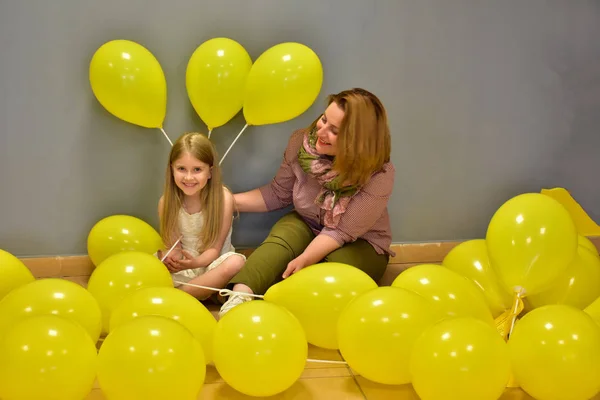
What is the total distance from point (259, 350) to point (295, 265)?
68 cm

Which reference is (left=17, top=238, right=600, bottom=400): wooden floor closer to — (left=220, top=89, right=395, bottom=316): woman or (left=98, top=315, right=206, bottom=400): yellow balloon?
(left=98, top=315, right=206, bottom=400): yellow balloon

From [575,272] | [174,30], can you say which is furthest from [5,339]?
[575,272]

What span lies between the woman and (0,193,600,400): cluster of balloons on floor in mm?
375

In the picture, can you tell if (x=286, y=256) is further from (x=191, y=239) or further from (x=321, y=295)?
(x=321, y=295)

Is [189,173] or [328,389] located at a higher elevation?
[189,173]

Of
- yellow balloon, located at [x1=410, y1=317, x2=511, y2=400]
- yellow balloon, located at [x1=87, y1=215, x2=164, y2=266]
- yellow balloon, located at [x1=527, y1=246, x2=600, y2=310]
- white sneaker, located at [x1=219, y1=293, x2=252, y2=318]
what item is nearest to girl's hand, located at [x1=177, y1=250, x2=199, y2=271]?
yellow balloon, located at [x1=87, y1=215, x2=164, y2=266]

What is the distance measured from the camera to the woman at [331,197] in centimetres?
225

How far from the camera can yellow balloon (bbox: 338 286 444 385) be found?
5.51 feet

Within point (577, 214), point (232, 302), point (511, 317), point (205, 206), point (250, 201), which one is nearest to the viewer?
point (511, 317)

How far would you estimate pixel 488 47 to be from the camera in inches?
104

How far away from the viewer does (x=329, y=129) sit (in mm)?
2279

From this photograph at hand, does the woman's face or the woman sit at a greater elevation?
the woman's face

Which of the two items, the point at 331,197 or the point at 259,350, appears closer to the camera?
the point at 259,350

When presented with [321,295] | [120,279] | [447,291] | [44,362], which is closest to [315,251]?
[321,295]
